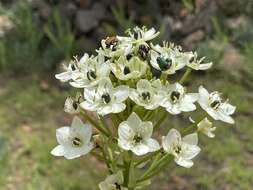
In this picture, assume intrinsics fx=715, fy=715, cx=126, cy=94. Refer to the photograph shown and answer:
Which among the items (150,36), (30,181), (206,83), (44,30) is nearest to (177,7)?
(206,83)

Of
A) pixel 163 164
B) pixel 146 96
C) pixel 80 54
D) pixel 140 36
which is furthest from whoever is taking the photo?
pixel 80 54

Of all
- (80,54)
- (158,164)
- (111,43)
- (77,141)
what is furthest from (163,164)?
(80,54)

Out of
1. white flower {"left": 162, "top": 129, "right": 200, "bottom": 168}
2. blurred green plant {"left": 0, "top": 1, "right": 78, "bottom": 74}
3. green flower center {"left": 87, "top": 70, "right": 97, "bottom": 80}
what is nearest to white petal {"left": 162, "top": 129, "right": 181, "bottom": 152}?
white flower {"left": 162, "top": 129, "right": 200, "bottom": 168}

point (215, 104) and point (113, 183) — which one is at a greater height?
point (215, 104)

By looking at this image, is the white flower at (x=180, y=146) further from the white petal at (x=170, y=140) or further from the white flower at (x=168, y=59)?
the white flower at (x=168, y=59)

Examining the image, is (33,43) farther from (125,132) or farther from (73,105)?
(125,132)

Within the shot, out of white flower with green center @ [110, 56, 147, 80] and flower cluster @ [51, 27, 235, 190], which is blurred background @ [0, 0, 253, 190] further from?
white flower with green center @ [110, 56, 147, 80]

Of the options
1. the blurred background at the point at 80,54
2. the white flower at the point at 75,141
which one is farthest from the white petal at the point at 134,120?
the blurred background at the point at 80,54
